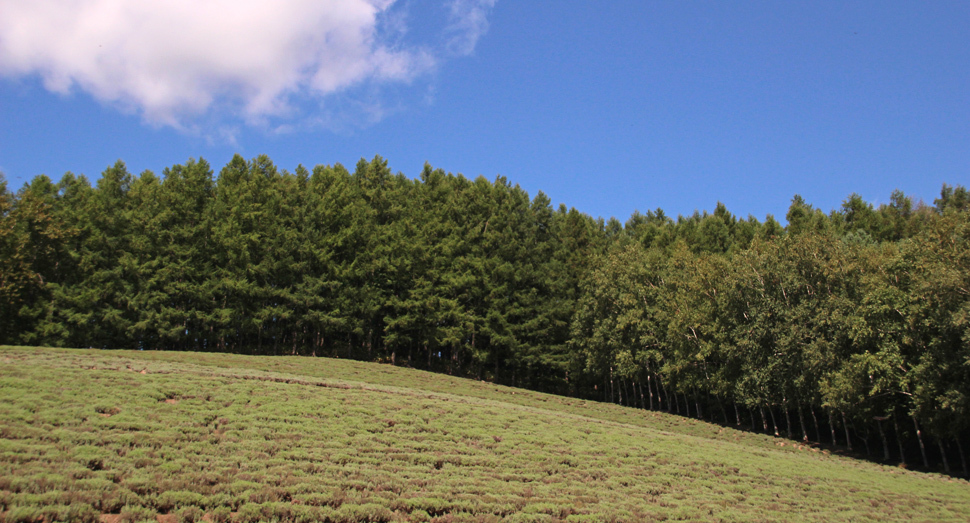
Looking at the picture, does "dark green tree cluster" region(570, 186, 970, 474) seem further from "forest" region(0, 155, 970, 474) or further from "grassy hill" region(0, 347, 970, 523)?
"grassy hill" region(0, 347, 970, 523)

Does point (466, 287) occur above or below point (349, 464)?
above

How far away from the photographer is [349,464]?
47.8 feet

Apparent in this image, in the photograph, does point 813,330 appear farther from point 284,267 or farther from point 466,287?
point 284,267

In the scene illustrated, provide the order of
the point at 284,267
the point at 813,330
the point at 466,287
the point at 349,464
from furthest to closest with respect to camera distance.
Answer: the point at 466,287, the point at 284,267, the point at 813,330, the point at 349,464

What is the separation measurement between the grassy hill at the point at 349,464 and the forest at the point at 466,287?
37.0 feet

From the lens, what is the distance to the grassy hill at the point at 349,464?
1055 cm

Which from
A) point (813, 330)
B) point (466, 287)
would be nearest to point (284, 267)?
point (466, 287)

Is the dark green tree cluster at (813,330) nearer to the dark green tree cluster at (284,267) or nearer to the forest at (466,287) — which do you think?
the forest at (466,287)

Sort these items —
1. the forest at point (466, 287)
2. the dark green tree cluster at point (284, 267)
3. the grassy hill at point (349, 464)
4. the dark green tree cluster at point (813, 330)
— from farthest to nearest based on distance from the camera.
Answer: the dark green tree cluster at point (284, 267)
the forest at point (466, 287)
the dark green tree cluster at point (813, 330)
the grassy hill at point (349, 464)

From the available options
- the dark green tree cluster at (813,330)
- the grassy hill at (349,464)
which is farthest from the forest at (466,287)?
the grassy hill at (349,464)

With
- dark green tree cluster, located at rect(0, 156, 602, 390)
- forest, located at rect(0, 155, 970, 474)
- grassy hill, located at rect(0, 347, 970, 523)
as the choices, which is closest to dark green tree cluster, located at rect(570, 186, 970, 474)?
forest, located at rect(0, 155, 970, 474)

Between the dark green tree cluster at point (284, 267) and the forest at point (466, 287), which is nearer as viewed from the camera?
the forest at point (466, 287)

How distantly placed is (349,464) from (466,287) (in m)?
39.5

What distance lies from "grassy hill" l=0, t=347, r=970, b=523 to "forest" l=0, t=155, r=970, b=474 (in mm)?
11268
